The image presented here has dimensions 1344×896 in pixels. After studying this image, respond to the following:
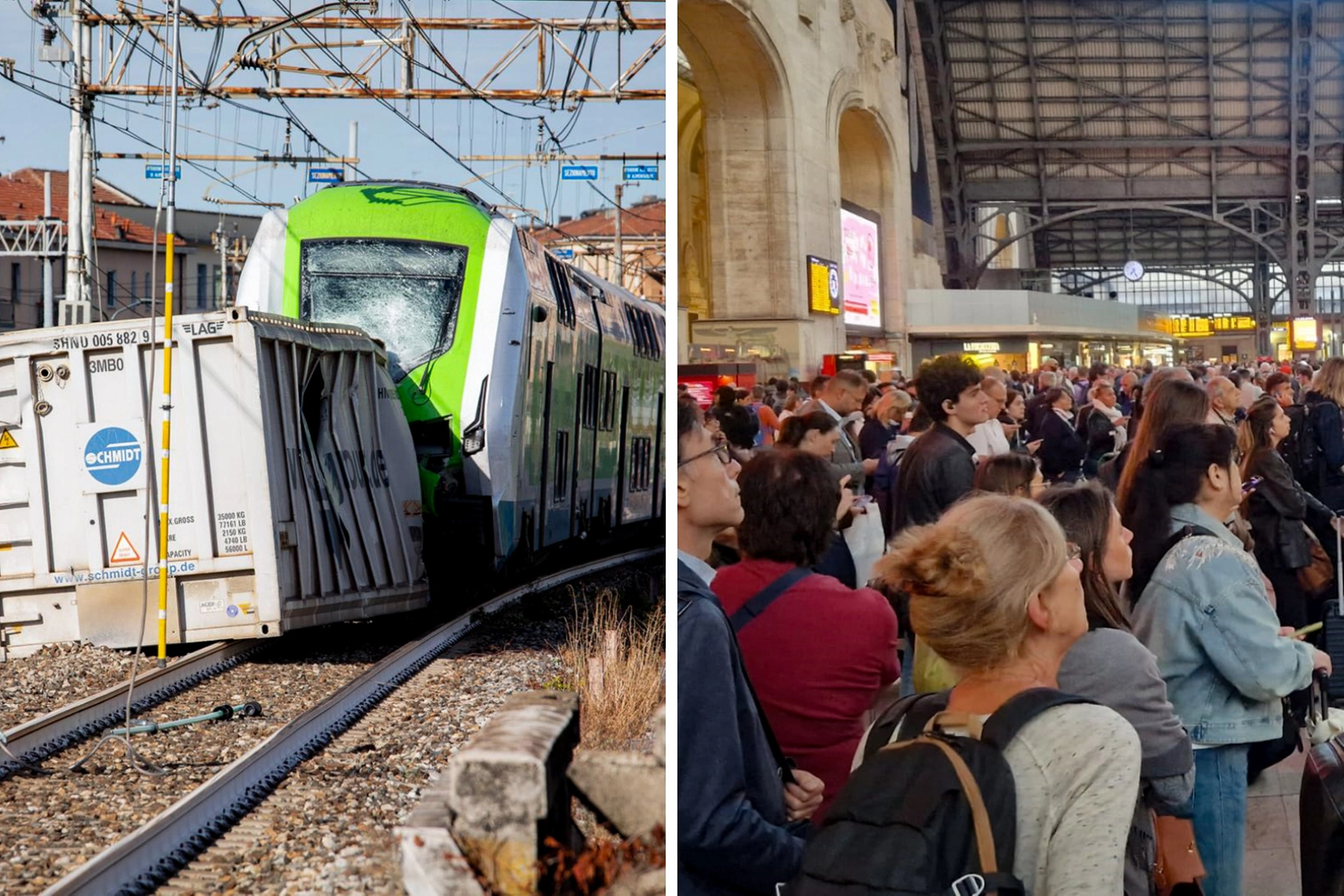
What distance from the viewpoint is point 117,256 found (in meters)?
45.8

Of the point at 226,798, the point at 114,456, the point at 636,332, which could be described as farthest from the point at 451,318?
the point at 636,332

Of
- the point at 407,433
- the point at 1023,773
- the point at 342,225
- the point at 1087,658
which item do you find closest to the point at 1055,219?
the point at 1087,658

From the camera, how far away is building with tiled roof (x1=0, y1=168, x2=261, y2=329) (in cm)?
3928

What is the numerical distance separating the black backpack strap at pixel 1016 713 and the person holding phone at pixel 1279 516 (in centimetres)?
341

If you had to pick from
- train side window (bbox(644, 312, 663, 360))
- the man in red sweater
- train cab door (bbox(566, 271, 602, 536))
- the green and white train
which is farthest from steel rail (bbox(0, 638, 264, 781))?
train side window (bbox(644, 312, 663, 360))

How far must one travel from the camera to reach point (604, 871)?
424cm

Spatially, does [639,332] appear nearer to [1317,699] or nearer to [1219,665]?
[1317,699]

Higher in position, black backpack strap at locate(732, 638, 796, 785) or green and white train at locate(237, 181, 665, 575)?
green and white train at locate(237, 181, 665, 575)

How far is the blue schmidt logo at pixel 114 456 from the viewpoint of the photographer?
9141 millimetres

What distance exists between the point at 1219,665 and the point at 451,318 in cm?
833

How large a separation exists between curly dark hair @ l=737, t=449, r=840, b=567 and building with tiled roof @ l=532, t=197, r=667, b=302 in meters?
25.6

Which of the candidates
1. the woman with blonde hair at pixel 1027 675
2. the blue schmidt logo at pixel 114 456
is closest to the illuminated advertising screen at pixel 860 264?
the woman with blonde hair at pixel 1027 675

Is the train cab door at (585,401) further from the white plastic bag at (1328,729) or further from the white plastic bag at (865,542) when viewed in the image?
the white plastic bag at (1328,729)

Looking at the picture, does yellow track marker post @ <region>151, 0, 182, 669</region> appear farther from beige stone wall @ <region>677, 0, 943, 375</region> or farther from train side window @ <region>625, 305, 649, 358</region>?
train side window @ <region>625, 305, 649, 358</region>
